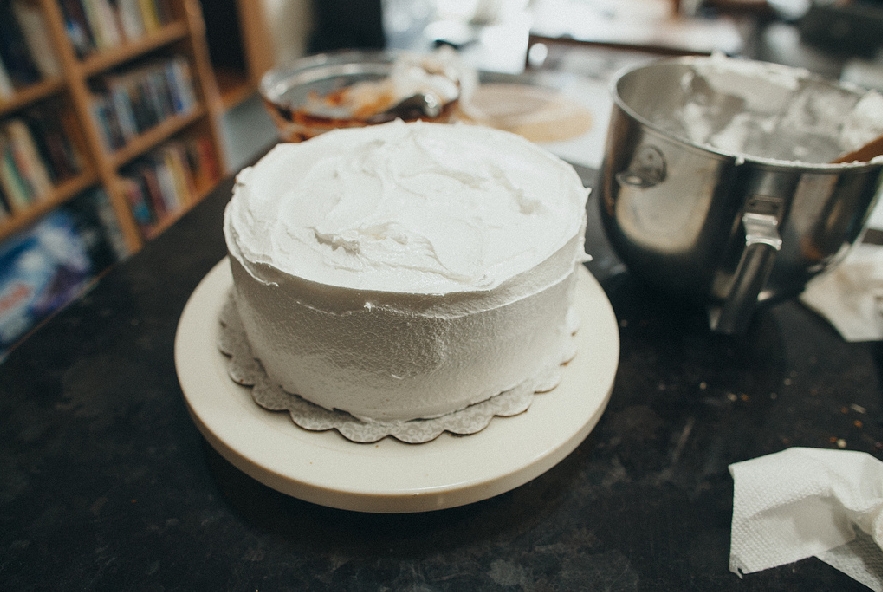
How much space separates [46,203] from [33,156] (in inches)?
6.2

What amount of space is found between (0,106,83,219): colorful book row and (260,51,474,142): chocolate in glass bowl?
44.7 inches

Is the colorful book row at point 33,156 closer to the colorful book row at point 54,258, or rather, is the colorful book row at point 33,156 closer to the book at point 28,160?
the book at point 28,160

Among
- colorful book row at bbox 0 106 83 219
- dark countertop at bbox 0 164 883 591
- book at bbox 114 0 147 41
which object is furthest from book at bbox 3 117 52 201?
dark countertop at bbox 0 164 883 591

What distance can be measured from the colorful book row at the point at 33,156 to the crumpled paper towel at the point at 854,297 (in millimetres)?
2207

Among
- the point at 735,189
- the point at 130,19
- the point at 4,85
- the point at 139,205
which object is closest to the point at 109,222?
the point at 139,205

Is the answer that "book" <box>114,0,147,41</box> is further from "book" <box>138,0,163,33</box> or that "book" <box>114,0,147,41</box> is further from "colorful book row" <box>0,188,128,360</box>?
"colorful book row" <box>0,188,128,360</box>

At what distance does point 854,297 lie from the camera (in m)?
0.94

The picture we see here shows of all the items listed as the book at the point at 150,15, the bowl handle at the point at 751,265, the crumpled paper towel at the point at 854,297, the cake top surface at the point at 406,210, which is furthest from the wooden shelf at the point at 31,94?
the crumpled paper towel at the point at 854,297

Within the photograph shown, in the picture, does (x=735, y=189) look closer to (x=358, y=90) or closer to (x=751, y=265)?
(x=751, y=265)

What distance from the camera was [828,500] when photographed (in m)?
0.64

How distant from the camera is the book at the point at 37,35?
5.45ft

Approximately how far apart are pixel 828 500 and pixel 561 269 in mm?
422

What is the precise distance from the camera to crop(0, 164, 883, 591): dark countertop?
58 centimetres

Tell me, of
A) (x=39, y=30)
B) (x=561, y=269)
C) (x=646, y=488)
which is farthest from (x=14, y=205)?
(x=646, y=488)
